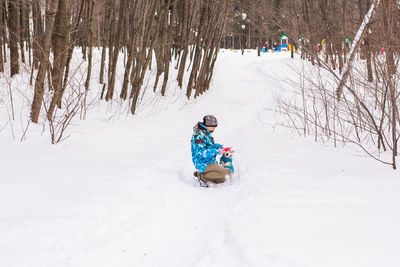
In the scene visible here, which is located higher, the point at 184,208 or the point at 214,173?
the point at 214,173

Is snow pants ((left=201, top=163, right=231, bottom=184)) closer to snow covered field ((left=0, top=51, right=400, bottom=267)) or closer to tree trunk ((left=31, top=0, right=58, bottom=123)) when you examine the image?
snow covered field ((left=0, top=51, right=400, bottom=267))

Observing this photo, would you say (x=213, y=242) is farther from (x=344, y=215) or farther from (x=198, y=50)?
(x=198, y=50)

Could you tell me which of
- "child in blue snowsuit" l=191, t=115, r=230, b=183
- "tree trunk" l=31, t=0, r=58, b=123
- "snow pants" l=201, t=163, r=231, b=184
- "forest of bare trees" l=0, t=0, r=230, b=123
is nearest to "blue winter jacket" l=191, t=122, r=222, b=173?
"child in blue snowsuit" l=191, t=115, r=230, b=183

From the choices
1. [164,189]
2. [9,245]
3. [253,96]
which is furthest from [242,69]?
[9,245]

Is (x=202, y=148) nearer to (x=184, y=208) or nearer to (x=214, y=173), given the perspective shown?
(x=214, y=173)

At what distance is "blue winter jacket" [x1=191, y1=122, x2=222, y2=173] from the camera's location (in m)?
5.35

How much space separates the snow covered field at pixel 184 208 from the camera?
285 cm

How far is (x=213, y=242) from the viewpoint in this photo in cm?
322

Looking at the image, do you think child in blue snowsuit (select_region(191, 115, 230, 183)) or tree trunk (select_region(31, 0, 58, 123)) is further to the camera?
tree trunk (select_region(31, 0, 58, 123))

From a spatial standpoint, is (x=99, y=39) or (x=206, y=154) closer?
(x=206, y=154)

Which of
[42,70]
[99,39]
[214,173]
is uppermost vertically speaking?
[99,39]

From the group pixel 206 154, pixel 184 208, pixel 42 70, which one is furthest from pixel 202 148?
pixel 42 70

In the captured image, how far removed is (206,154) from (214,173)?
0.32 m

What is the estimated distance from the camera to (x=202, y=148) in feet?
17.6
